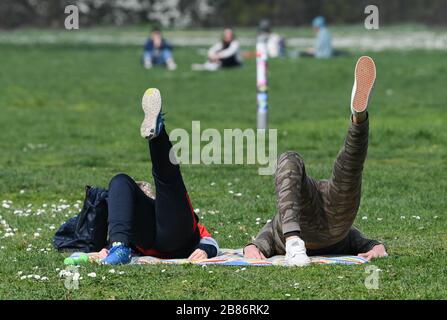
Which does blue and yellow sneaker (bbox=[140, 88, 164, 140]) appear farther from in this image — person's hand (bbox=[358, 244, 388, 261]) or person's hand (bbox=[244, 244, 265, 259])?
person's hand (bbox=[358, 244, 388, 261])

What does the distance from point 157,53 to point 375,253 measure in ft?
79.5

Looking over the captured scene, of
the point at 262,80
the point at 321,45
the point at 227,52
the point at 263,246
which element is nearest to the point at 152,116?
the point at 263,246

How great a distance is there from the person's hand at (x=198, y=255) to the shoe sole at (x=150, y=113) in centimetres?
97

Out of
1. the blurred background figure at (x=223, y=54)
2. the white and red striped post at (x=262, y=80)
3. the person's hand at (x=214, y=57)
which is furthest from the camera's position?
the person's hand at (x=214, y=57)

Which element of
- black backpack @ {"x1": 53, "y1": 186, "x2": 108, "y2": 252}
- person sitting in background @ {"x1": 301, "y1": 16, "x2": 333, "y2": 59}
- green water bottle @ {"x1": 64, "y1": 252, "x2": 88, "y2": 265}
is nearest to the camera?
green water bottle @ {"x1": 64, "y1": 252, "x2": 88, "y2": 265}

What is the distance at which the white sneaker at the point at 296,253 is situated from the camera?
292 inches

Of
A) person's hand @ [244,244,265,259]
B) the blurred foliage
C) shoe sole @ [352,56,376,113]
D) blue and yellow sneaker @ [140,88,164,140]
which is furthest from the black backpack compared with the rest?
the blurred foliage

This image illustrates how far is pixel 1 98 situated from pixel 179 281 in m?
16.9

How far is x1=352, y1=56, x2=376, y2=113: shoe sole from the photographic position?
709 cm

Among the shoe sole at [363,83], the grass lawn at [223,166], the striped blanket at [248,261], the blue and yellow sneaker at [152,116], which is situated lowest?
the grass lawn at [223,166]

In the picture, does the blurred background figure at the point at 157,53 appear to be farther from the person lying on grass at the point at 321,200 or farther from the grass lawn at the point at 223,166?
the person lying on grass at the point at 321,200

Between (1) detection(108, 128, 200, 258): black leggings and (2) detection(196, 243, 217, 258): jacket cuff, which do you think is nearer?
(1) detection(108, 128, 200, 258): black leggings

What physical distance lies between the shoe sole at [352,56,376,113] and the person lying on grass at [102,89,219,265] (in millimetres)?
1335

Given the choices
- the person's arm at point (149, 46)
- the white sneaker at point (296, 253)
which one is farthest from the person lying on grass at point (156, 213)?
the person's arm at point (149, 46)
